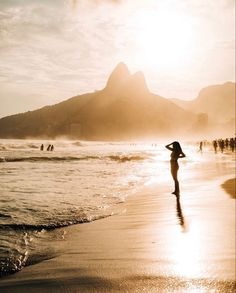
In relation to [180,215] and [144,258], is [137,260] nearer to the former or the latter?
[144,258]

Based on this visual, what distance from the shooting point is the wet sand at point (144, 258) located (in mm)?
3947

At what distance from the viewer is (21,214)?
8.60 metres

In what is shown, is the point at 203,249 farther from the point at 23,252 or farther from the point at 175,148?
the point at 175,148

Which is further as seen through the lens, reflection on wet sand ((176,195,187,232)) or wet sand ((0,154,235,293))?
reflection on wet sand ((176,195,187,232))

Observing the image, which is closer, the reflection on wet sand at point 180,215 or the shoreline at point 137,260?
the shoreline at point 137,260

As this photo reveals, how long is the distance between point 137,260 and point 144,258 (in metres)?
0.13

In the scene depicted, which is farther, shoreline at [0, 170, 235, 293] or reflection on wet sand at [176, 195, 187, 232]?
reflection on wet sand at [176, 195, 187, 232]

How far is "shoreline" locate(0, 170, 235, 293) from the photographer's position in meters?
3.95

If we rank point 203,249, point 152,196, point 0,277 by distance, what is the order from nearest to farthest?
1. point 0,277
2. point 203,249
3. point 152,196

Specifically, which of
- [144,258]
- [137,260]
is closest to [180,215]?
[144,258]

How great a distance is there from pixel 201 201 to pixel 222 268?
567 centimetres

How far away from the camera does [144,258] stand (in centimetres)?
486

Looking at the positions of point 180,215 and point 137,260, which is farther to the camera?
point 180,215

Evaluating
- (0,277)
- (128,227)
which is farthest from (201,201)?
(0,277)
